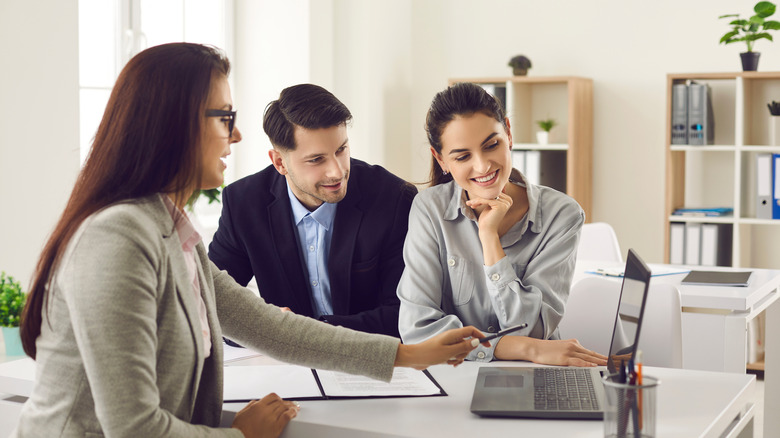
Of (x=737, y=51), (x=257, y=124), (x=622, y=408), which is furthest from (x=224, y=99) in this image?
(x=737, y=51)

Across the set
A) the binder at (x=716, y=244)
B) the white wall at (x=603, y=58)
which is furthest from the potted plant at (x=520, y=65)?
the binder at (x=716, y=244)

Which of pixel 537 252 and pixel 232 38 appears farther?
pixel 232 38

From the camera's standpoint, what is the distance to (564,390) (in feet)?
5.15

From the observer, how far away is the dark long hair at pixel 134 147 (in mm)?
1298

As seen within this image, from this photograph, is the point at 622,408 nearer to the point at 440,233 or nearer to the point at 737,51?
the point at 440,233

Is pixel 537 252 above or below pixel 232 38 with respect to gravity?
below

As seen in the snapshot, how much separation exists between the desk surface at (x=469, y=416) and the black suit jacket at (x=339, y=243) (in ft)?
2.47

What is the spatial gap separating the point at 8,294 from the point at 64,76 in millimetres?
1084

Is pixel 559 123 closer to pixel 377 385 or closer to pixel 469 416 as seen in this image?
pixel 377 385

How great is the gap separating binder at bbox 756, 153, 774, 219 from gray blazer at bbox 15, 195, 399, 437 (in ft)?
11.9

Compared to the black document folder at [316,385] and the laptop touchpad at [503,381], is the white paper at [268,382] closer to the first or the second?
the black document folder at [316,385]

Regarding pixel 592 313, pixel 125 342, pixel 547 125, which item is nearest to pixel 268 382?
pixel 125 342

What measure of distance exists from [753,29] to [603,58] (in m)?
0.93

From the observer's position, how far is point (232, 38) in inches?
189
